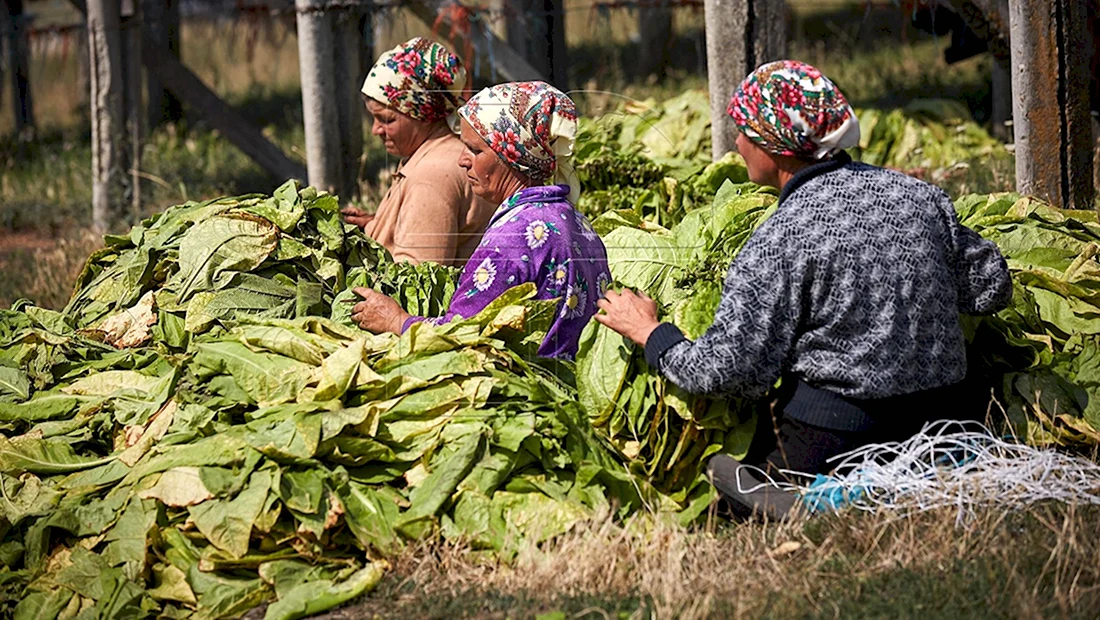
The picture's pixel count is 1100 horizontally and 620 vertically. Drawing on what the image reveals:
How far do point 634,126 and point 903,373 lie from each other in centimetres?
512

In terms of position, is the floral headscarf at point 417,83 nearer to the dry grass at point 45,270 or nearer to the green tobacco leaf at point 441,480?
the green tobacco leaf at point 441,480

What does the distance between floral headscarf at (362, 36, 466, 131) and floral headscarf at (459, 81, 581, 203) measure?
103 centimetres

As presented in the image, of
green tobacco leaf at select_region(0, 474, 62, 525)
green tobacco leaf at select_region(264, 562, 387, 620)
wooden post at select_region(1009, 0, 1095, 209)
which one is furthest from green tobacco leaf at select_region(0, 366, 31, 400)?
wooden post at select_region(1009, 0, 1095, 209)

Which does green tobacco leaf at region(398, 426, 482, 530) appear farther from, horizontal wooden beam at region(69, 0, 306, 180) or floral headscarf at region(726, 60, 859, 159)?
horizontal wooden beam at region(69, 0, 306, 180)

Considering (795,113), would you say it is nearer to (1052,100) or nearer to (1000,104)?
(1052,100)

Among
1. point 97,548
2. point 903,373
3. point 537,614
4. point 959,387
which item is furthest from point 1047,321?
point 97,548

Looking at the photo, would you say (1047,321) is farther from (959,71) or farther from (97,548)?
(959,71)

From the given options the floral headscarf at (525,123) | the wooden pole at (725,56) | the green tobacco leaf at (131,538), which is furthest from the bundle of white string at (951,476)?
the wooden pole at (725,56)

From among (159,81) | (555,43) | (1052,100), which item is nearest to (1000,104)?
(555,43)

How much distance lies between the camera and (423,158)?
522 cm

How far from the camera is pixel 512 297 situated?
4.07 m

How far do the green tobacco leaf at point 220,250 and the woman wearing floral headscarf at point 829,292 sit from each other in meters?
1.71

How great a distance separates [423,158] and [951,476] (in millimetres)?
2558

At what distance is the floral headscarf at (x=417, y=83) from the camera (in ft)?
17.3
